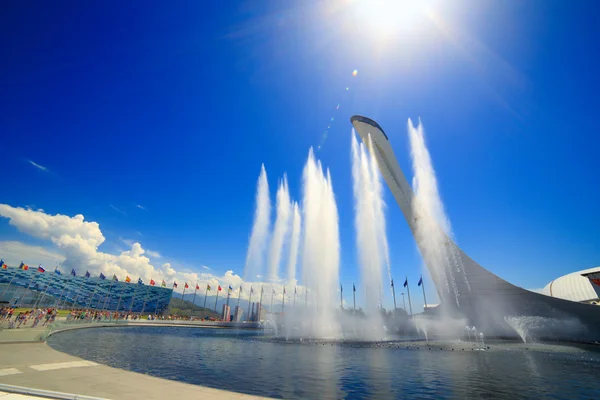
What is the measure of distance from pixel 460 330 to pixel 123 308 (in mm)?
167745

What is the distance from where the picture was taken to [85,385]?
275 inches

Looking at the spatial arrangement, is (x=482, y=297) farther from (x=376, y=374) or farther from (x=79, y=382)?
(x=79, y=382)

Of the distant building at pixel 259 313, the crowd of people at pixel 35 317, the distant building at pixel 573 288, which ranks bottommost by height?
the crowd of people at pixel 35 317

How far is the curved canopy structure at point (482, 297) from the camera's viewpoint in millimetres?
30328

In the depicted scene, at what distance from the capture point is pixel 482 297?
122 ft

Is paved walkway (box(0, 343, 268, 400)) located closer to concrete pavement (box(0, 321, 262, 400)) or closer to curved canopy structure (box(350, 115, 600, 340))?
concrete pavement (box(0, 321, 262, 400))

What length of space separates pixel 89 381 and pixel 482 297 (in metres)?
43.5

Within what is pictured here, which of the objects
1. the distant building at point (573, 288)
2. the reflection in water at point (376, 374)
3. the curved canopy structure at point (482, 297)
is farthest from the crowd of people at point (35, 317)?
the distant building at point (573, 288)

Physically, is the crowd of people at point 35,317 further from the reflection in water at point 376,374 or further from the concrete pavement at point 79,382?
the concrete pavement at point 79,382

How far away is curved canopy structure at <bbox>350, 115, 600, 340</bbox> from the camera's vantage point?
3033 cm

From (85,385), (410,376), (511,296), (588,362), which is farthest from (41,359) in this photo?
(511,296)

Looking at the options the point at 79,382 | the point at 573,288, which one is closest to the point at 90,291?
the point at 79,382

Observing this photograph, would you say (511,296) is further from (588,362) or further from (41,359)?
(41,359)

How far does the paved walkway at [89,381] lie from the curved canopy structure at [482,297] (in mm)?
40378
